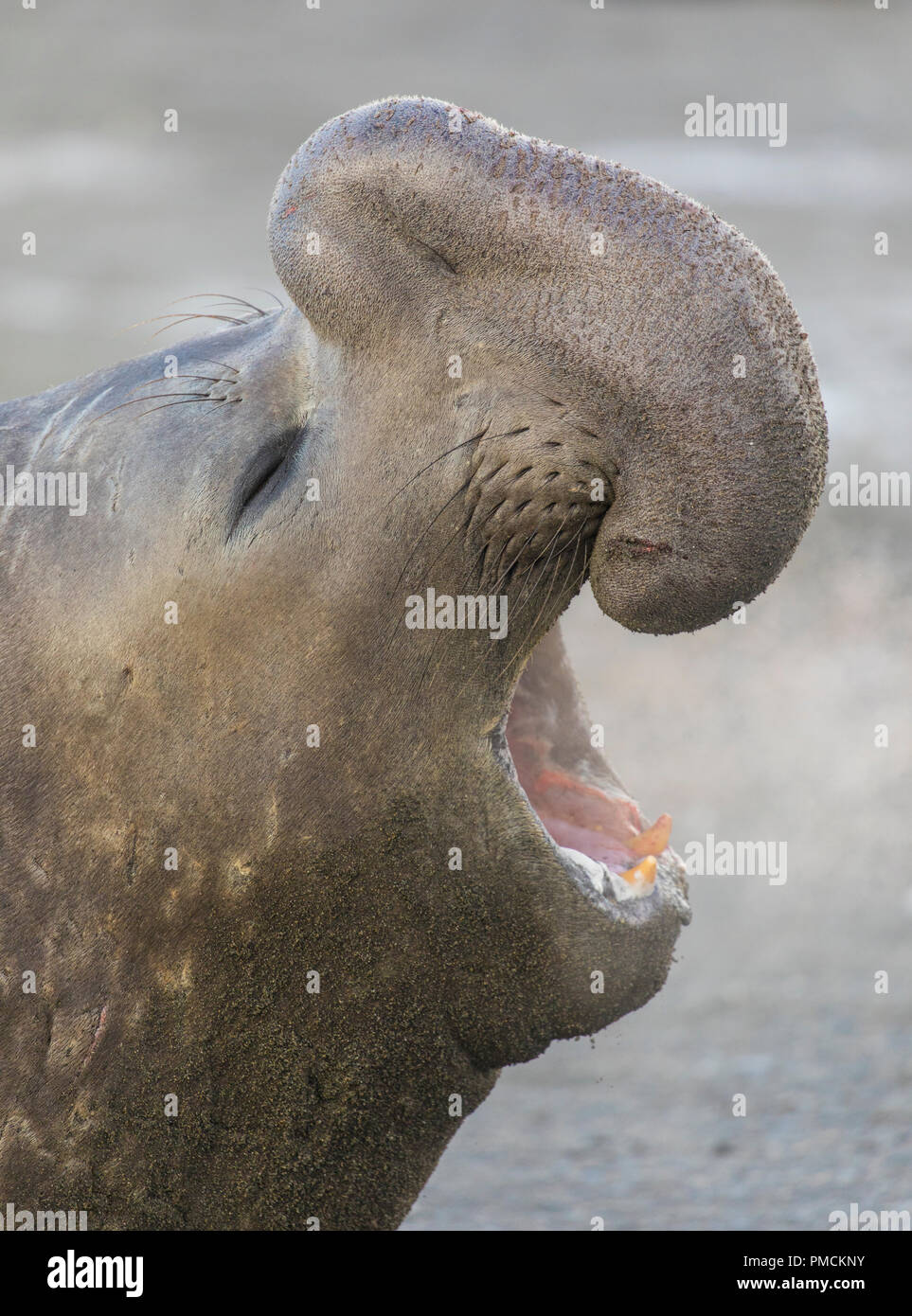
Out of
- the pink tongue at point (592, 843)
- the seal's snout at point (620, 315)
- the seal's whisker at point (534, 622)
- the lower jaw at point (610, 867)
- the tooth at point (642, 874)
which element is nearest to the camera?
the seal's snout at point (620, 315)

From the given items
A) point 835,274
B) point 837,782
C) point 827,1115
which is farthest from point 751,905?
point 835,274

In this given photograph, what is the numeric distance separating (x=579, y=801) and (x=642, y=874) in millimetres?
324

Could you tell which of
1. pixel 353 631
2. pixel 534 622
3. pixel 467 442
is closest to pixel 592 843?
pixel 534 622

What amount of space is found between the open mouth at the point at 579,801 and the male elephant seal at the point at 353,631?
0.07ft

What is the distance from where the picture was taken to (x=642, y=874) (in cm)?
282

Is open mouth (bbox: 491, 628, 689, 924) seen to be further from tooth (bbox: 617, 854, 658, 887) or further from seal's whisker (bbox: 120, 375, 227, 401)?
seal's whisker (bbox: 120, 375, 227, 401)

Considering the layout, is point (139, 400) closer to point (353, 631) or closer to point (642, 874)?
point (353, 631)

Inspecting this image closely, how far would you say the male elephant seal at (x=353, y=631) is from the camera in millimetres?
2303

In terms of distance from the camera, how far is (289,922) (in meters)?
2.61

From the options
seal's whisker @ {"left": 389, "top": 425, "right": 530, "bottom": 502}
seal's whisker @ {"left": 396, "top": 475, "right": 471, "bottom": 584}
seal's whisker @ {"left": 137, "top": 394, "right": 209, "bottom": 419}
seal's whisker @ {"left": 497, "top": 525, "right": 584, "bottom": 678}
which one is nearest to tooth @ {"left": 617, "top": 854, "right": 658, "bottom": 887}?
seal's whisker @ {"left": 497, "top": 525, "right": 584, "bottom": 678}

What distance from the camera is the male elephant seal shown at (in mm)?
2303

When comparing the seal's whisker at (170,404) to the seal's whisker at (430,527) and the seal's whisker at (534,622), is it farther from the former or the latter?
the seal's whisker at (534,622)

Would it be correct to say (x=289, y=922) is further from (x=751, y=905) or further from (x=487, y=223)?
(x=751, y=905)

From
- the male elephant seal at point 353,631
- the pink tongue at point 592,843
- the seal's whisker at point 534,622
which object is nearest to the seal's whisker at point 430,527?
the male elephant seal at point 353,631
